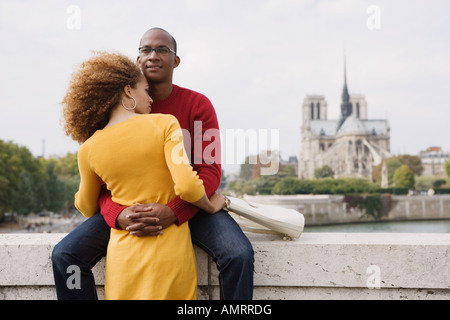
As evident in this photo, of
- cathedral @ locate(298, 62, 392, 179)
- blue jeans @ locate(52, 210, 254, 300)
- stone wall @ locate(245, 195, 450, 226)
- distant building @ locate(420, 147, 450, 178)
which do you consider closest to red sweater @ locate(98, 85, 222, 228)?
blue jeans @ locate(52, 210, 254, 300)

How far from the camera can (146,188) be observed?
135cm

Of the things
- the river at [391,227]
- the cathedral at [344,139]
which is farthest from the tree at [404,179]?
the cathedral at [344,139]

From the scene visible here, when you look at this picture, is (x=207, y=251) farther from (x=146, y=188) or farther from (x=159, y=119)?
(x=159, y=119)

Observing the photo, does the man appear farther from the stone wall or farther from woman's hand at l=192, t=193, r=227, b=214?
the stone wall

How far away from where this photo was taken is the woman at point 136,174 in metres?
1.27

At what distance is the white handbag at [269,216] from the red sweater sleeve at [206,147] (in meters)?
0.10

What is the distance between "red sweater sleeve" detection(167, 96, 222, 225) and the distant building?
58190 millimetres

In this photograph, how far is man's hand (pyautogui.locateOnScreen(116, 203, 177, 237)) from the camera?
1.29 metres

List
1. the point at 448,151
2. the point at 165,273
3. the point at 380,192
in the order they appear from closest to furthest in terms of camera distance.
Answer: the point at 165,273 < the point at 380,192 < the point at 448,151

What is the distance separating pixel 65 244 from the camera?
144 centimetres

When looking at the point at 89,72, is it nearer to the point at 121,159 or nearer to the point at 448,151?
the point at 121,159

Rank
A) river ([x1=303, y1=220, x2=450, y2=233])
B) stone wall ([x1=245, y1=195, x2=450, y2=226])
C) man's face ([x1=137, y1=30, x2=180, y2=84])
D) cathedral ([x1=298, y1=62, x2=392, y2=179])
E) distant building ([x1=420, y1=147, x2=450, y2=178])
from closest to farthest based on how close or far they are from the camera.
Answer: man's face ([x1=137, y1=30, x2=180, y2=84]) < river ([x1=303, y1=220, x2=450, y2=233]) < stone wall ([x1=245, y1=195, x2=450, y2=226]) < cathedral ([x1=298, y1=62, x2=392, y2=179]) < distant building ([x1=420, y1=147, x2=450, y2=178])
